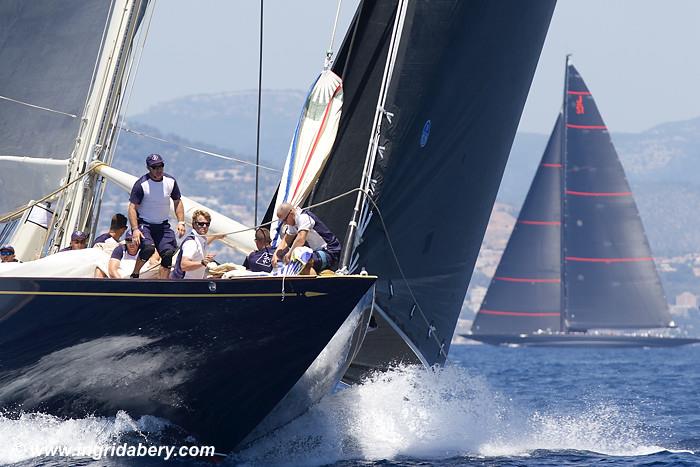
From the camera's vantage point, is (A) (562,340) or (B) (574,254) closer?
(B) (574,254)

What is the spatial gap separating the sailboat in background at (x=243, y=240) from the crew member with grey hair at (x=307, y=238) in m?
0.26

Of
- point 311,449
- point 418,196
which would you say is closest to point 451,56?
point 418,196

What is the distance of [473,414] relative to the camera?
15031 millimetres

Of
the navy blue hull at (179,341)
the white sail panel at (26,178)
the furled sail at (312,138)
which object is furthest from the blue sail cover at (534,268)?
the navy blue hull at (179,341)

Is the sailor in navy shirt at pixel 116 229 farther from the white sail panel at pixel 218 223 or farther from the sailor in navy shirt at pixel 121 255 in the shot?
the white sail panel at pixel 218 223

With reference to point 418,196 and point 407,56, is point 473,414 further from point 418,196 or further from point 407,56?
point 407,56

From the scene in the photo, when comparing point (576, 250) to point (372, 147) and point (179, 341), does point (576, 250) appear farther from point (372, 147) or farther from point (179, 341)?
point (179, 341)

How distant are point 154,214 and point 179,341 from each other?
1.56 m

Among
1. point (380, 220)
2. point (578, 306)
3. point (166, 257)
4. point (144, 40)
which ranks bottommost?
point (578, 306)

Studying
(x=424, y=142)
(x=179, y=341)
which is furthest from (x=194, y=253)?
(x=424, y=142)

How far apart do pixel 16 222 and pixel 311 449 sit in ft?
17.7

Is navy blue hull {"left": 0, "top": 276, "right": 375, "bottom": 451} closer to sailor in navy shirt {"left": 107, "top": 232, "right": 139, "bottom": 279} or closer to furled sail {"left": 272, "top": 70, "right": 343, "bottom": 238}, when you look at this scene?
sailor in navy shirt {"left": 107, "top": 232, "right": 139, "bottom": 279}

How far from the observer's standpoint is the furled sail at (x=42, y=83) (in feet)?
50.3

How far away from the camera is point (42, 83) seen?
15.5 m
